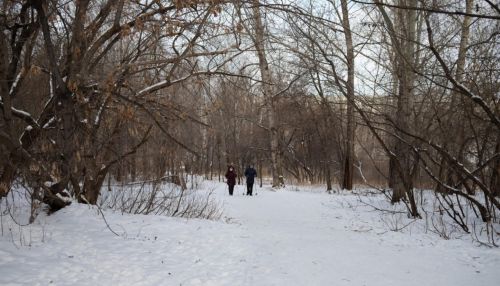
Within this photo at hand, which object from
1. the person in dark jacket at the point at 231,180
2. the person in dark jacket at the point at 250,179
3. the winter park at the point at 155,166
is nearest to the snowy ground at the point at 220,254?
the winter park at the point at 155,166

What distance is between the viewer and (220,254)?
19.0ft

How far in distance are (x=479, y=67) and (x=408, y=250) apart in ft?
14.2

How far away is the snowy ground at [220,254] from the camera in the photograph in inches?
180

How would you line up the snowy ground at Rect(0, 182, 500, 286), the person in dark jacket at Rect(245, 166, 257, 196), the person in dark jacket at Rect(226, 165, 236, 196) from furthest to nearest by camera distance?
the person in dark jacket at Rect(226, 165, 236, 196)
the person in dark jacket at Rect(245, 166, 257, 196)
the snowy ground at Rect(0, 182, 500, 286)

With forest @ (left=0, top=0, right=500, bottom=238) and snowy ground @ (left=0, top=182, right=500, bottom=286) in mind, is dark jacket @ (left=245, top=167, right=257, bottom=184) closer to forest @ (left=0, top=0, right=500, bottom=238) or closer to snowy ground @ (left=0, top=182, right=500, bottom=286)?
forest @ (left=0, top=0, right=500, bottom=238)

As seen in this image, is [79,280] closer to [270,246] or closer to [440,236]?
[270,246]

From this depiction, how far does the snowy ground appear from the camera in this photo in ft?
15.0

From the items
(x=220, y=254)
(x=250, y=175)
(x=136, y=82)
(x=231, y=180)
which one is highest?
(x=136, y=82)

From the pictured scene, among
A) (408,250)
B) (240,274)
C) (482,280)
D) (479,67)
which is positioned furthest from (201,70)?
(479,67)

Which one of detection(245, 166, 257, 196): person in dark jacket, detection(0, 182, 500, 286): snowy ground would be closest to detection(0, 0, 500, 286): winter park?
detection(0, 182, 500, 286): snowy ground

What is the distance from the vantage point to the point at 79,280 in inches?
166

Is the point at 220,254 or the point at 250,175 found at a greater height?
the point at 250,175

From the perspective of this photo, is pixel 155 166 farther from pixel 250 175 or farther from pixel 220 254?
pixel 250 175

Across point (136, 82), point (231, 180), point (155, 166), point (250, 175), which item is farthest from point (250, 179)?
point (136, 82)
